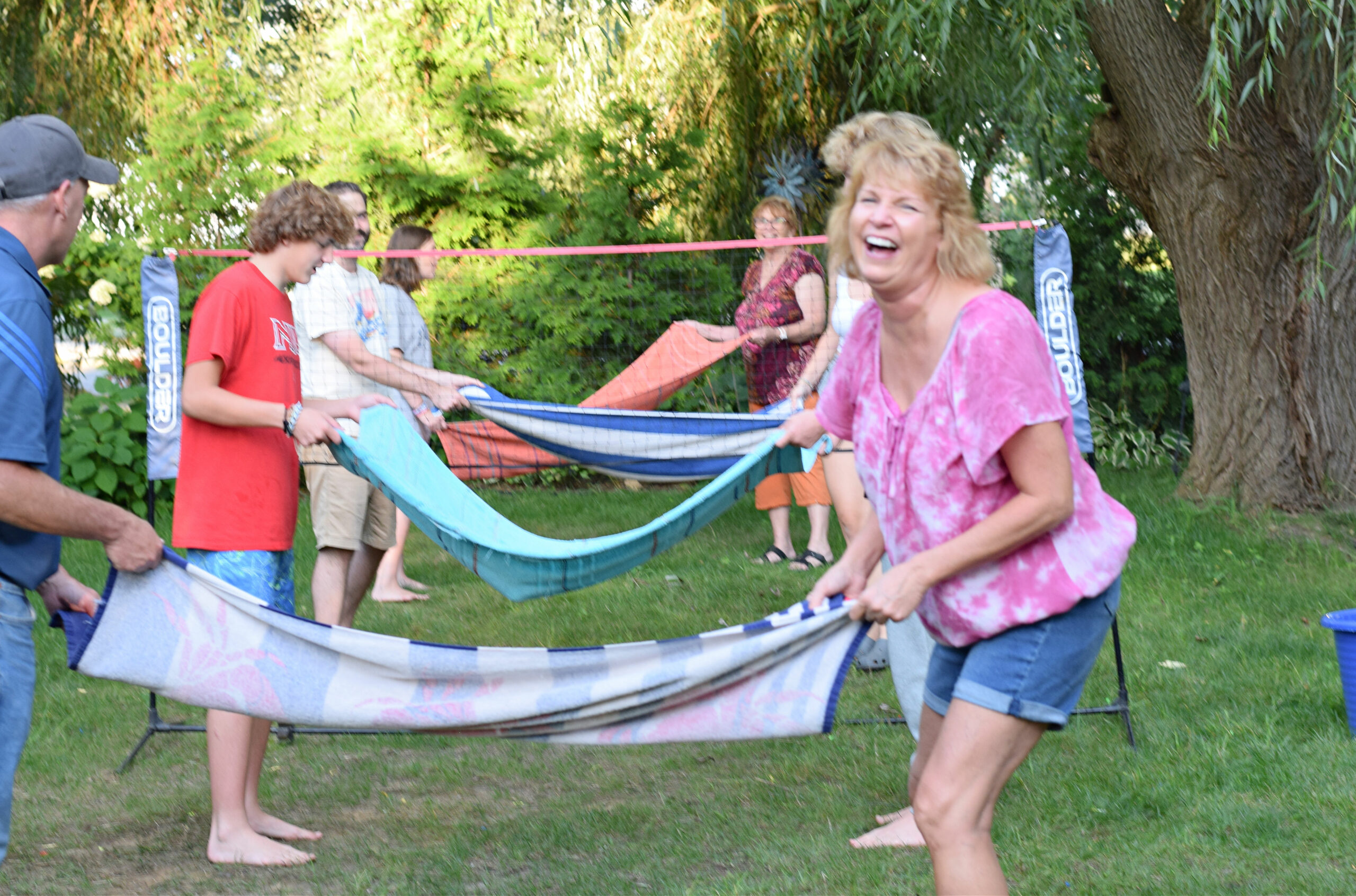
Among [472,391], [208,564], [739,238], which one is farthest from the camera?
[739,238]

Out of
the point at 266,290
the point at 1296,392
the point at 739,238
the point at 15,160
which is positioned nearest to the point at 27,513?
the point at 15,160

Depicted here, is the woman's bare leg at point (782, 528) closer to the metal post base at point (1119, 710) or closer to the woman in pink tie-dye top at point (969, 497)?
the metal post base at point (1119, 710)

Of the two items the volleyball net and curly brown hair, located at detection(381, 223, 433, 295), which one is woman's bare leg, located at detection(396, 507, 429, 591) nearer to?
the volleyball net

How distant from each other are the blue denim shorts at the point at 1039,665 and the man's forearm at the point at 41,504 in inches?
55.4

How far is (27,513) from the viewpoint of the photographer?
1936mm

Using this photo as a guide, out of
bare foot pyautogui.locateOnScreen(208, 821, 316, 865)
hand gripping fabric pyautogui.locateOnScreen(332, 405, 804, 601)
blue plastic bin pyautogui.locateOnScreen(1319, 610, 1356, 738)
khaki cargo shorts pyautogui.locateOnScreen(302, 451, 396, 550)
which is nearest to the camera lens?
bare foot pyautogui.locateOnScreen(208, 821, 316, 865)

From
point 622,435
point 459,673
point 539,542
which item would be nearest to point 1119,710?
point 539,542

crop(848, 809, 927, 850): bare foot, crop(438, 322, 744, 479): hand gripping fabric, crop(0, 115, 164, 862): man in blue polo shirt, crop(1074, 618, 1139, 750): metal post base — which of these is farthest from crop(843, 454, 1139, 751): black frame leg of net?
crop(0, 115, 164, 862): man in blue polo shirt

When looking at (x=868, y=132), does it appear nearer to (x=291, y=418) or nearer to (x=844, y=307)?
(x=291, y=418)

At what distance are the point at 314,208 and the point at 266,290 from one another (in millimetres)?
242

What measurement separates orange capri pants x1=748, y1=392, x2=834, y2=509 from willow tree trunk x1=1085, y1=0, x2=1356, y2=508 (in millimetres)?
2347

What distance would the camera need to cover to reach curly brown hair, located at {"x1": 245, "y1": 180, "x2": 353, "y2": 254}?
313 cm

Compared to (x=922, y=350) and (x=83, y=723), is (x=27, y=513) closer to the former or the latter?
(x=922, y=350)

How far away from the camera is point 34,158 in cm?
204
